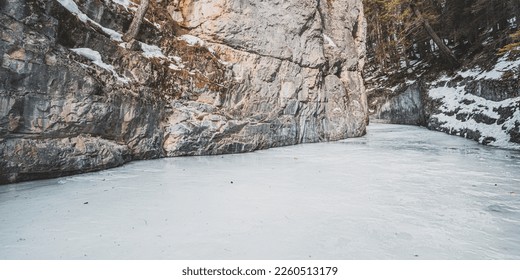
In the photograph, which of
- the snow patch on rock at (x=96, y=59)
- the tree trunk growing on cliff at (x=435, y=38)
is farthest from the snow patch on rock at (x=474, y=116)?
the snow patch on rock at (x=96, y=59)

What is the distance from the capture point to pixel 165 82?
7.99 meters

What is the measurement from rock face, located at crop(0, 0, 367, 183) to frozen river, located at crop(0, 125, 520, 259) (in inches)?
45.8

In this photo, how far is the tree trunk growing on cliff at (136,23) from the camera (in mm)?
7520

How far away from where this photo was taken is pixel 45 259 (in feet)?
6.97

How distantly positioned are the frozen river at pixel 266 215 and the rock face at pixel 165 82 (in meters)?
1.16

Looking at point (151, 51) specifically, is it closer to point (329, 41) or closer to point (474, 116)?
point (329, 41)

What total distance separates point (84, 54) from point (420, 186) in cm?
776

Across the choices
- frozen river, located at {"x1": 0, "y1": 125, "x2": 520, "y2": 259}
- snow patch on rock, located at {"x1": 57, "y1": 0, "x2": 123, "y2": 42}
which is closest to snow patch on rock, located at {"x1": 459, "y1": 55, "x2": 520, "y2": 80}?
frozen river, located at {"x1": 0, "y1": 125, "x2": 520, "y2": 259}

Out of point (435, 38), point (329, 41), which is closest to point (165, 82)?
point (329, 41)

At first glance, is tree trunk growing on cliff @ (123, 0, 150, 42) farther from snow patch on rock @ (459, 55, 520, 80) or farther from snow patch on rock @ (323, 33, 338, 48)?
snow patch on rock @ (459, 55, 520, 80)

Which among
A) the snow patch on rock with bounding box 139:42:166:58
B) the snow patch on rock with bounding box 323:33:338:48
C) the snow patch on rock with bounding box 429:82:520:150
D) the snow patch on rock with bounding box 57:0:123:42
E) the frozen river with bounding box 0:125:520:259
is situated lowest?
the frozen river with bounding box 0:125:520:259

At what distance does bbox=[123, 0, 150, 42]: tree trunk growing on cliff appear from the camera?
7.52 m

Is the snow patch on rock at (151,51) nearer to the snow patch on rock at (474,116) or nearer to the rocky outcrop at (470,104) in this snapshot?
the rocky outcrop at (470,104)

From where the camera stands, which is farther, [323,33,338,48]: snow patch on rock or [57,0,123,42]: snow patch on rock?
[323,33,338,48]: snow patch on rock
